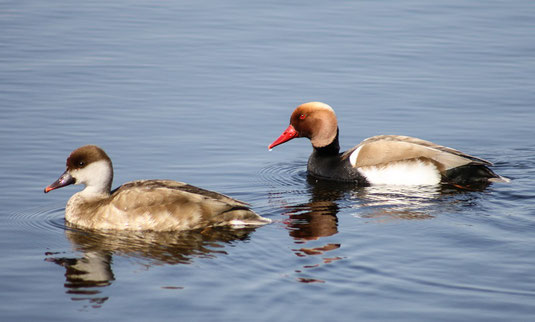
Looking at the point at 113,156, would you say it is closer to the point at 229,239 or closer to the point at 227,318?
the point at 229,239

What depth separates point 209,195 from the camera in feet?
29.6

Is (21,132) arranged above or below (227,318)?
above

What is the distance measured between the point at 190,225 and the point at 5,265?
183cm

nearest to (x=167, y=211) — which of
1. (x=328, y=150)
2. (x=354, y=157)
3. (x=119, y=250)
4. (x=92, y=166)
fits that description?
(x=119, y=250)

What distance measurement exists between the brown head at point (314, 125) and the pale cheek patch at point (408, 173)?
0.93 metres

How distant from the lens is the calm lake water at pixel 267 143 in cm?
728

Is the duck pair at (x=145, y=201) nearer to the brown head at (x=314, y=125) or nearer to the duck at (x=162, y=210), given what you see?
the duck at (x=162, y=210)

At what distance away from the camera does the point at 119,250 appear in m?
8.38

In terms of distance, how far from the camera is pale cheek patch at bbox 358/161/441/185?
11.2m

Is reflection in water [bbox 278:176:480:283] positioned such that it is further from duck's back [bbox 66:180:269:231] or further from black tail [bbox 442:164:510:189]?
duck's back [bbox 66:180:269:231]

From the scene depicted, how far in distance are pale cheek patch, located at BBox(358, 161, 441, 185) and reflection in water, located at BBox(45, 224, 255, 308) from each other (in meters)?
2.85

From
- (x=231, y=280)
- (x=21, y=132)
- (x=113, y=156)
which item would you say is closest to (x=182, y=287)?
(x=231, y=280)

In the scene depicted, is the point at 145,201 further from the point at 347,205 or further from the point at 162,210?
the point at 347,205

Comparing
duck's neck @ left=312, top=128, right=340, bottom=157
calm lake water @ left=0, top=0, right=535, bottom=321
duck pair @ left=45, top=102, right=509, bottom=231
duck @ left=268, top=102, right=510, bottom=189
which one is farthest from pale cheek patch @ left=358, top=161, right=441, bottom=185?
duck's neck @ left=312, top=128, right=340, bottom=157
